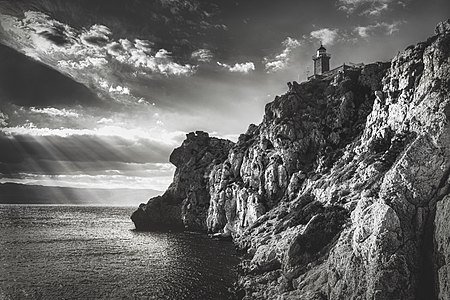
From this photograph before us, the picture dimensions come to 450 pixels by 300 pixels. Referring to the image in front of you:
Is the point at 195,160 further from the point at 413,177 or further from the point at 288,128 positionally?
the point at 413,177

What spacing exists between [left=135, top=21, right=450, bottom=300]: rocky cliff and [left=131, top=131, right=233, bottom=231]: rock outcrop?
21.3 m

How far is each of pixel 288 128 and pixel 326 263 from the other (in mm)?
46054

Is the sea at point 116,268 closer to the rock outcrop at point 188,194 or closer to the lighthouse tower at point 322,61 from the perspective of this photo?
the rock outcrop at point 188,194

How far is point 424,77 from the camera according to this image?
44.7 m

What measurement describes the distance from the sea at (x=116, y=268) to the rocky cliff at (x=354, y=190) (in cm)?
738

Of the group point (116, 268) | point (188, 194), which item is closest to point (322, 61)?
point (188, 194)

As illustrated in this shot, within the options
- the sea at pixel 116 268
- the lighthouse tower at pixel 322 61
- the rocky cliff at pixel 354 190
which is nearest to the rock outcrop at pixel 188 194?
the sea at pixel 116 268

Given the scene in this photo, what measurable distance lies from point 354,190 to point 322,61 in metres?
73.9

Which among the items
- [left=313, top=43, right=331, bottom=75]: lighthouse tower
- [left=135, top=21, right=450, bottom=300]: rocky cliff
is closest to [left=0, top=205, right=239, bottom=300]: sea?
[left=135, top=21, right=450, bottom=300]: rocky cliff

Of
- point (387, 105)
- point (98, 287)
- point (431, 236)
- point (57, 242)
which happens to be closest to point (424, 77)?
point (387, 105)

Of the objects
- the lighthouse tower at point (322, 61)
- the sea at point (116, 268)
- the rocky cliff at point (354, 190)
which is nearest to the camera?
the rocky cliff at point (354, 190)

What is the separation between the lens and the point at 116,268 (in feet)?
188

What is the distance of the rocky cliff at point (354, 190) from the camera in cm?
3275

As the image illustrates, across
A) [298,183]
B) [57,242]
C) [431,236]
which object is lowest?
[57,242]
